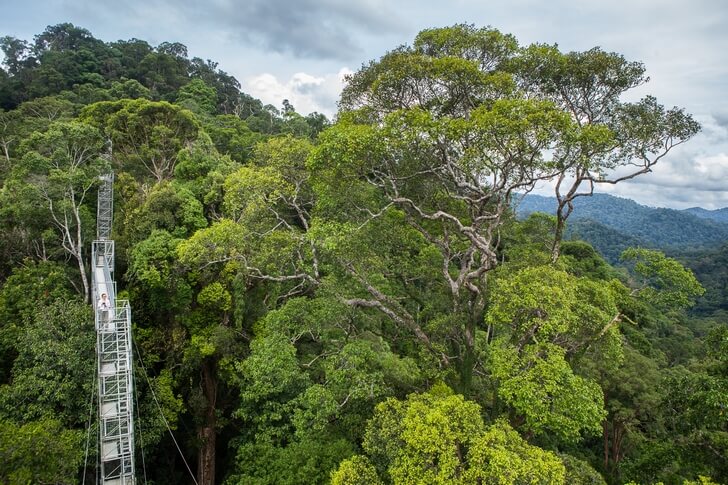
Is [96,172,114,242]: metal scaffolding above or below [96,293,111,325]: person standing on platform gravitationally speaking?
above

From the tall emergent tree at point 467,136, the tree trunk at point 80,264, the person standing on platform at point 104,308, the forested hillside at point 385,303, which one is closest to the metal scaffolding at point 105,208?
the forested hillside at point 385,303

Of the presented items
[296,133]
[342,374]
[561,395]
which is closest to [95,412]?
[342,374]

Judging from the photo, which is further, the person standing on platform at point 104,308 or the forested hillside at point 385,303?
the person standing on platform at point 104,308

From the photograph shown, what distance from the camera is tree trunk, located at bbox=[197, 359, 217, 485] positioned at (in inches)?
530

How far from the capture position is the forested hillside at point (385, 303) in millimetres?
7352

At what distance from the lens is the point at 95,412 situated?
10352 millimetres

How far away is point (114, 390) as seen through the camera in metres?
10.1

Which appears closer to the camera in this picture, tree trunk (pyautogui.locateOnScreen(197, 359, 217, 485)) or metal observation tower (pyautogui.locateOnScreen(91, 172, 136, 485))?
metal observation tower (pyautogui.locateOnScreen(91, 172, 136, 485))

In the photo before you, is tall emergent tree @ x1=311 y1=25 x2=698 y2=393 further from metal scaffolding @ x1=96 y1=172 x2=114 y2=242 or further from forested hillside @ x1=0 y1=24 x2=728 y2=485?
metal scaffolding @ x1=96 y1=172 x2=114 y2=242

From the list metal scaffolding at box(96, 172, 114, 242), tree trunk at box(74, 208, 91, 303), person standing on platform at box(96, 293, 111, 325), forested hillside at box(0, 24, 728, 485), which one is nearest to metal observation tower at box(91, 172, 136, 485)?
person standing on platform at box(96, 293, 111, 325)

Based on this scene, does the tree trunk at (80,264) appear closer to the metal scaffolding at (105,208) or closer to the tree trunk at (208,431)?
the metal scaffolding at (105,208)

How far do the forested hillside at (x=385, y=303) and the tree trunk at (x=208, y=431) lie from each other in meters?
0.07

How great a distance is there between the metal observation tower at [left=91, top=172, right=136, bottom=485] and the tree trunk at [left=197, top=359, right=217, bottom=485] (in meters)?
3.72

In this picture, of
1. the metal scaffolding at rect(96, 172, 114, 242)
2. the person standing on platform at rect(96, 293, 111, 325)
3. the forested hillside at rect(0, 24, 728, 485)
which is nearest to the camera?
the forested hillside at rect(0, 24, 728, 485)
